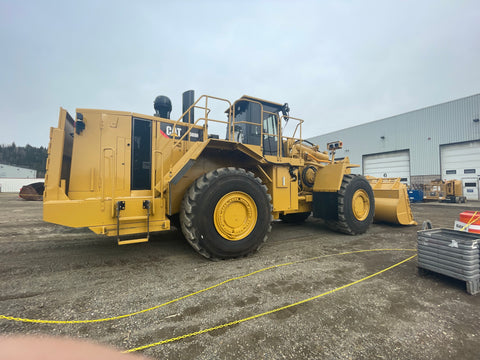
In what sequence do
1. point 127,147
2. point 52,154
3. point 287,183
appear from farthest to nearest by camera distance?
point 287,183 < point 127,147 < point 52,154

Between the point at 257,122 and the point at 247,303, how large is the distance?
162 inches

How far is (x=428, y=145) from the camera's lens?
22.6 m

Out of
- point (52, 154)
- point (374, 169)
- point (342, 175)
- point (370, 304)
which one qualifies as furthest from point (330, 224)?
point (374, 169)

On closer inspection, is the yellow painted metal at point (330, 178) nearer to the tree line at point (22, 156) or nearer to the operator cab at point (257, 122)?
the operator cab at point (257, 122)

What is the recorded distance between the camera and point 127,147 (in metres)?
4.09

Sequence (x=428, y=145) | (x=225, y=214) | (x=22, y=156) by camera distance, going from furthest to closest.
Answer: (x=22, y=156) → (x=428, y=145) → (x=225, y=214)

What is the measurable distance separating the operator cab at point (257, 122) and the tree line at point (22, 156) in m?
89.1

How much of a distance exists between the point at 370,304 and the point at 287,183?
3.10 m

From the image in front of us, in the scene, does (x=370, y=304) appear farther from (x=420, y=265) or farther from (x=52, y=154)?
(x=52, y=154)

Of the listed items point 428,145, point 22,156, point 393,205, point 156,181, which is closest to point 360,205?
point 393,205

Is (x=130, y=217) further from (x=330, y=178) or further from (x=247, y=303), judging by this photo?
(x=330, y=178)

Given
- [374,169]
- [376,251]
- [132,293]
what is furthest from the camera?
[374,169]

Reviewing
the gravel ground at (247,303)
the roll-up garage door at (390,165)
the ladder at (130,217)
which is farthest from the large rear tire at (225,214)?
the roll-up garage door at (390,165)

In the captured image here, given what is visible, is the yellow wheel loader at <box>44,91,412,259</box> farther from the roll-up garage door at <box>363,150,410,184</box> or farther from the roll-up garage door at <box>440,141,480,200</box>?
the roll-up garage door at <box>363,150,410,184</box>
